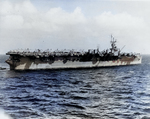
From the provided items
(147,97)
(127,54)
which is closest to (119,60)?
(127,54)

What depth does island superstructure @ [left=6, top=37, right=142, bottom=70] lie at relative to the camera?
3497cm

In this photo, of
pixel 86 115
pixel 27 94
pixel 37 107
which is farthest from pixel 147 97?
pixel 27 94

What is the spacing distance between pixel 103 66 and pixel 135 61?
16.1m

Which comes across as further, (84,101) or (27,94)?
(27,94)

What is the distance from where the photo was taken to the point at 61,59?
129 ft

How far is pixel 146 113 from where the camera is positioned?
39.9 feet

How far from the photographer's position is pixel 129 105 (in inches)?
541

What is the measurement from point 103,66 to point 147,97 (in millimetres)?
30291

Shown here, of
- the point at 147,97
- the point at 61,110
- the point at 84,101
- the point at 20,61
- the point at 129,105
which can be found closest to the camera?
the point at 61,110

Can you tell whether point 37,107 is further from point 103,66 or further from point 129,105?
point 103,66

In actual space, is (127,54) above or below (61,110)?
above

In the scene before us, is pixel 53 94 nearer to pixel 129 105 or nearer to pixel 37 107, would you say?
pixel 37 107

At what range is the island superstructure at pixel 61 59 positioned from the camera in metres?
35.0

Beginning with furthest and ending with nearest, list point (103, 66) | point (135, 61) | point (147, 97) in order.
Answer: point (135, 61), point (103, 66), point (147, 97)
